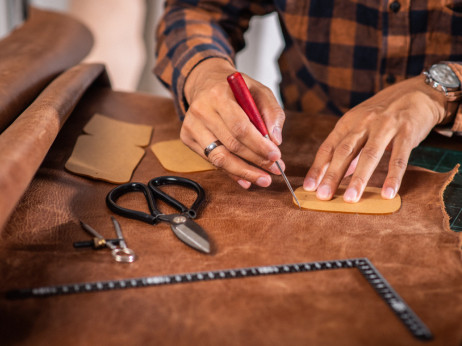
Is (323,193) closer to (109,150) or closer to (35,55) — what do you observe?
(109,150)

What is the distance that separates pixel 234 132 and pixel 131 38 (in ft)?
6.35

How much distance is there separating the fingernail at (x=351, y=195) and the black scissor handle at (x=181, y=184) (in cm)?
24

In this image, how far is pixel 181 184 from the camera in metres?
0.85

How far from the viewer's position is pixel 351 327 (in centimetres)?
52

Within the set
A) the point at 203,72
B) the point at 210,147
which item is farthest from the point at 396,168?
the point at 203,72

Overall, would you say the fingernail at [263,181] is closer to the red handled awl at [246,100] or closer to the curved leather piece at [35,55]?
the red handled awl at [246,100]

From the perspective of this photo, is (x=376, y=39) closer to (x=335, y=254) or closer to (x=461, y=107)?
(x=461, y=107)

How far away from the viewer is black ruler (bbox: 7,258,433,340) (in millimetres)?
547

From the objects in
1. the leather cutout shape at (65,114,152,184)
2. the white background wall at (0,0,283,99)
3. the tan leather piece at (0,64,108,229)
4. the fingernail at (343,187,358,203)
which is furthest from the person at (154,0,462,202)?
the white background wall at (0,0,283,99)

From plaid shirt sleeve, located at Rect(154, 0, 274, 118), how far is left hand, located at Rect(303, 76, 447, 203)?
0.36m

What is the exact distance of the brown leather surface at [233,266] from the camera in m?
0.52

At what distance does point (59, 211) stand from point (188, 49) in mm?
565

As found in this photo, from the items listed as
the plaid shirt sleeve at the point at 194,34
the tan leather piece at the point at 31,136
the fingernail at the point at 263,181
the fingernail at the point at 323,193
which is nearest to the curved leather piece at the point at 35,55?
the tan leather piece at the point at 31,136

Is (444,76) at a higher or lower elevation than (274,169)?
higher
